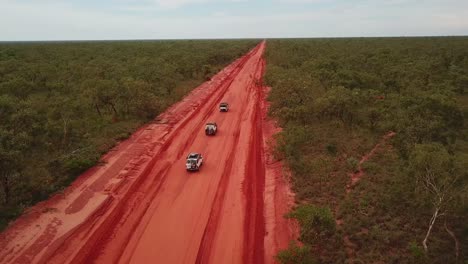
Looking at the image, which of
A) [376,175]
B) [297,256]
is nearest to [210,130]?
[376,175]

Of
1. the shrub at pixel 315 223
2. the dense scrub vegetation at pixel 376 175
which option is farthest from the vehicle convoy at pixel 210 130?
the shrub at pixel 315 223

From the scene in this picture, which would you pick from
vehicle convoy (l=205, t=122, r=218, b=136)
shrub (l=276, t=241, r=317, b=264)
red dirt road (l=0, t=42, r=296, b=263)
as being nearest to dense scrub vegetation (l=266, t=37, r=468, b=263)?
shrub (l=276, t=241, r=317, b=264)

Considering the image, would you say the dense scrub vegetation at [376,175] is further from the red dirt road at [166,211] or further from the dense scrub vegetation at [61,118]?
A: the dense scrub vegetation at [61,118]

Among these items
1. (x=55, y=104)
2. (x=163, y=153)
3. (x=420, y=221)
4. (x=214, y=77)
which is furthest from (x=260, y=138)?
(x=214, y=77)

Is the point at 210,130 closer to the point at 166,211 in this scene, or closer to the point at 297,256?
the point at 166,211

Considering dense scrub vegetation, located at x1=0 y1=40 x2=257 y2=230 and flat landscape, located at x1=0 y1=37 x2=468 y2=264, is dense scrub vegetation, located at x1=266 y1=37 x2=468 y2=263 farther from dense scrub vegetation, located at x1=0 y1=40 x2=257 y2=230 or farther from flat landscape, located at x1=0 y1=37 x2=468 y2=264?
dense scrub vegetation, located at x1=0 y1=40 x2=257 y2=230
